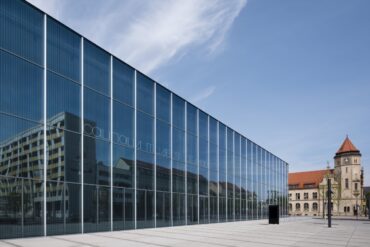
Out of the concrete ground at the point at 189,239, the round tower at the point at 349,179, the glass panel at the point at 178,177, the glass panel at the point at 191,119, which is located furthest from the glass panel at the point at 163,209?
the round tower at the point at 349,179

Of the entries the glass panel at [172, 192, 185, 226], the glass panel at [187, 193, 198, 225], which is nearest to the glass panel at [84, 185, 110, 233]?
the glass panel at [172, 192, 185, 226]

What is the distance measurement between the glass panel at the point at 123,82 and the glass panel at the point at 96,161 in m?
3.86

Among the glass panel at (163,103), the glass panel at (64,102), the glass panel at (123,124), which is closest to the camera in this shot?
the glass panel at (64,102)

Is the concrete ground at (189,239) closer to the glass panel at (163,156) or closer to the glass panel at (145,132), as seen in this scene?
the glass panel at (145,132)

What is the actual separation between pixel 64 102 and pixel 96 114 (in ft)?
10.1

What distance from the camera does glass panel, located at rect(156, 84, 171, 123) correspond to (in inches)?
1337

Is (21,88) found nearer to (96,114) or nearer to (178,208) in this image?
(96,114)

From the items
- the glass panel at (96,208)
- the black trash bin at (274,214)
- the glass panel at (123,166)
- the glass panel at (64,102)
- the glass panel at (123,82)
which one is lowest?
the black trash bin at (274,214)

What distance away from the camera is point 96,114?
25.8 metres

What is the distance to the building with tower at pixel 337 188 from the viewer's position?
132125mm

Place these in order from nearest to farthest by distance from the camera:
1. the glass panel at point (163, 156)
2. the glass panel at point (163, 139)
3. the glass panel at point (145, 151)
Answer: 1. the glass panel at point (145, 151)
2. the glass panel at point (163, 156)
3. the glass panel at point (163, 139)

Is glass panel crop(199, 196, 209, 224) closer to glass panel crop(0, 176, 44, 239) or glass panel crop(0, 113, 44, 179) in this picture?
glass panel crop(0, 176, 44, 239)

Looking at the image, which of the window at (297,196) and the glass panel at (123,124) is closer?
the glass panel at (123,124)

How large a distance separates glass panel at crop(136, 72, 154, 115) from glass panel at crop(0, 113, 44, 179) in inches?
423
